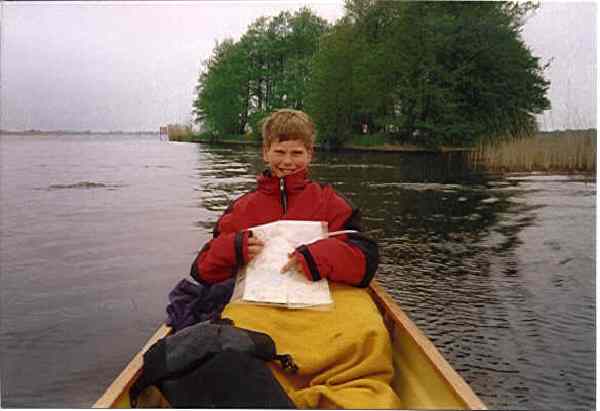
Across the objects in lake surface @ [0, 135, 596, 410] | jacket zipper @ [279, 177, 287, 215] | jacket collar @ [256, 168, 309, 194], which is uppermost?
jacket collar @ [256, 168, 309, 194]

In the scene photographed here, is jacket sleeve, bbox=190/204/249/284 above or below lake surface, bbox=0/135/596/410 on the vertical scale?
above

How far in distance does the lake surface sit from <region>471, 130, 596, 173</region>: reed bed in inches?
6.1

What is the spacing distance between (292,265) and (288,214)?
20 cm

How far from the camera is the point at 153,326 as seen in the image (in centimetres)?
245

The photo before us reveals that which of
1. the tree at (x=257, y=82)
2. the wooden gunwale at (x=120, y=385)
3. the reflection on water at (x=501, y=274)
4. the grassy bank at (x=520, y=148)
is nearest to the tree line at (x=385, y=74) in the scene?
the tree at (x=257, y=82)

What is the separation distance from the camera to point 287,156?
1.70m

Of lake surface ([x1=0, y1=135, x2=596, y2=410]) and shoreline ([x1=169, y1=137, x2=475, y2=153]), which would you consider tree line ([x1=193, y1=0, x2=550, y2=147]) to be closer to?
shoreline ([x1=169, y1=137, x2=475, y2=153])

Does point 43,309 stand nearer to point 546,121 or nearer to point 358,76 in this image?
point 546,121

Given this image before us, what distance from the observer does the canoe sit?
1239mm

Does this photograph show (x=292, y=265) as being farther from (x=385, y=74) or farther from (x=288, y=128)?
(x=385, y=74)

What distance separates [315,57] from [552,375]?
155 inches

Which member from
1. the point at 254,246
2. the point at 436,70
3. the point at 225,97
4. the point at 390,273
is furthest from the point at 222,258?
the point at 436,70

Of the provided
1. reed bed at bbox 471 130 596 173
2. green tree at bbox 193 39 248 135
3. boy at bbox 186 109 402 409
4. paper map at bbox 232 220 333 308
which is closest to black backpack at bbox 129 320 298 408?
boy at bbox 186 109 402 409

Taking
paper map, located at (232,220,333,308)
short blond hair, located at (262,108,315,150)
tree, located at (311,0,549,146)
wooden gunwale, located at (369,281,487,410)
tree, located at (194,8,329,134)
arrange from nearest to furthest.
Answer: wooden gunwale, located at (369,281,487,410) → paper map, located at (232,220,333,308) → short blond hair, located at (262,108,315,150) → tree, located at (194,8,329,134) → tree, located at (311,0,549,146)
